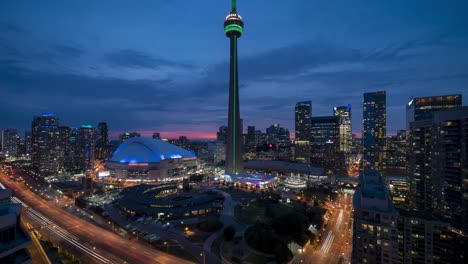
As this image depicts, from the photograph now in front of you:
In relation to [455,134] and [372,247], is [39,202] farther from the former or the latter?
[455,134]

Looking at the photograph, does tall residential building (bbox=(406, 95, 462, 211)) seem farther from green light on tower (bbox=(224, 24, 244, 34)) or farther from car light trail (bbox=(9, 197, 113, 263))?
green light on tower (bbox=(224, 24, 244, 34))

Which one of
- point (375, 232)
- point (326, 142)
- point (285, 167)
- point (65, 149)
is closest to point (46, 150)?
point (65, 149)

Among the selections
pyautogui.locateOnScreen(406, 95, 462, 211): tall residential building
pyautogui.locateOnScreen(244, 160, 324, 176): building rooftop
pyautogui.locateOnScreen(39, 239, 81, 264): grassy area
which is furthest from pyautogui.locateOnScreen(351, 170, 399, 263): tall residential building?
pyautogui.locateOnScreen(244, 160, 324, 176): building rooftop

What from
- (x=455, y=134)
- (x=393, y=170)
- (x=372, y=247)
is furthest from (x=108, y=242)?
(x=393, y=170)

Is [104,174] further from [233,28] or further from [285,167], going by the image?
[285,167]

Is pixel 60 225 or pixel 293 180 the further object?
pixel 293 180

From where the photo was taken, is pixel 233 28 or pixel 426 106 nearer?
pixel 426 106

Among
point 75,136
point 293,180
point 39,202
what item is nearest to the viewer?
point 39,202
